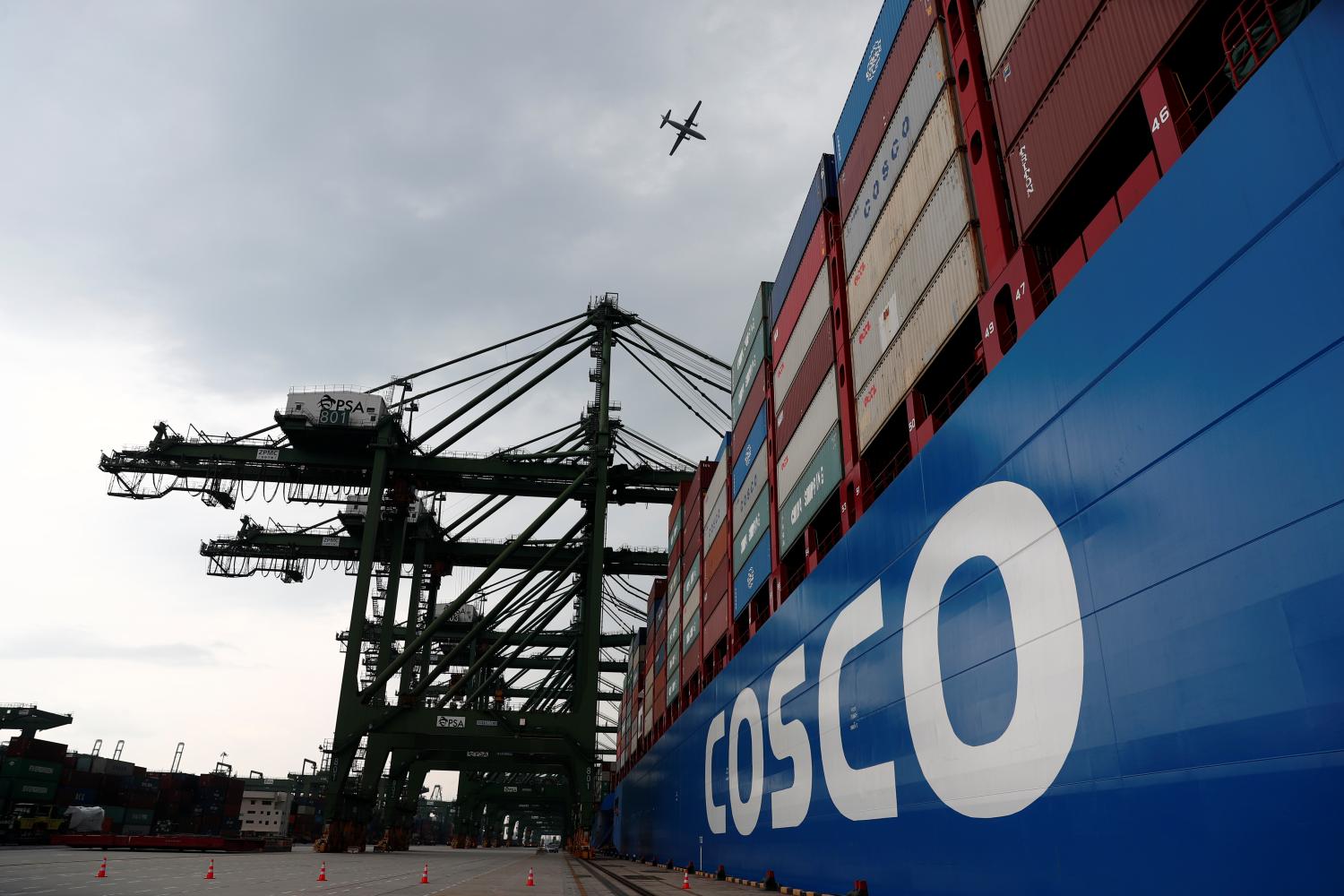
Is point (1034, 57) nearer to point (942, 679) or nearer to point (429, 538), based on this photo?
point (942, 679)

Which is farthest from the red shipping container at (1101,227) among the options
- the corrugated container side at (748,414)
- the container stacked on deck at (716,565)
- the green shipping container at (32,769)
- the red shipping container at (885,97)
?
the green shipping container at (32,769)

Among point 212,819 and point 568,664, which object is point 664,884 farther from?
point 212,819

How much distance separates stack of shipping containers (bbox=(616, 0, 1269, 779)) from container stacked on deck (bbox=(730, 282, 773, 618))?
18 cm

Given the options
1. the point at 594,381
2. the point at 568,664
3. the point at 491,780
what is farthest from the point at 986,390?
the point at 491,780

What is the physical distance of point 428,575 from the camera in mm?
50625

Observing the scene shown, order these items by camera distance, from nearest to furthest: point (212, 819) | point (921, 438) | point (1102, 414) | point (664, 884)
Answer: point (1102, 414), point (921, 438), point (664, 884), point (212, 819)

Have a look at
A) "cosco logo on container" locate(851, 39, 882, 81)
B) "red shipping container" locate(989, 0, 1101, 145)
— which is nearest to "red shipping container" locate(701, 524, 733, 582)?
"cosco logo on container" locate(851, 39, 882, 81)

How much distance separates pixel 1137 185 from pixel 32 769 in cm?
6869

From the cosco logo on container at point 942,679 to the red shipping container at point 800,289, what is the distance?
8.28 meters

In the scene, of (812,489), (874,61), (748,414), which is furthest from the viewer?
(748,414)

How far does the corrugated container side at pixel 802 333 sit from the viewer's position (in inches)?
695

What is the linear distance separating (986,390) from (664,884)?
58.6ft

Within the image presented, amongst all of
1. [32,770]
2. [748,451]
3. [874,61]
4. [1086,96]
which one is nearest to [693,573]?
[748,451]

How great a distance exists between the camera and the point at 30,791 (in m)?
51.3
